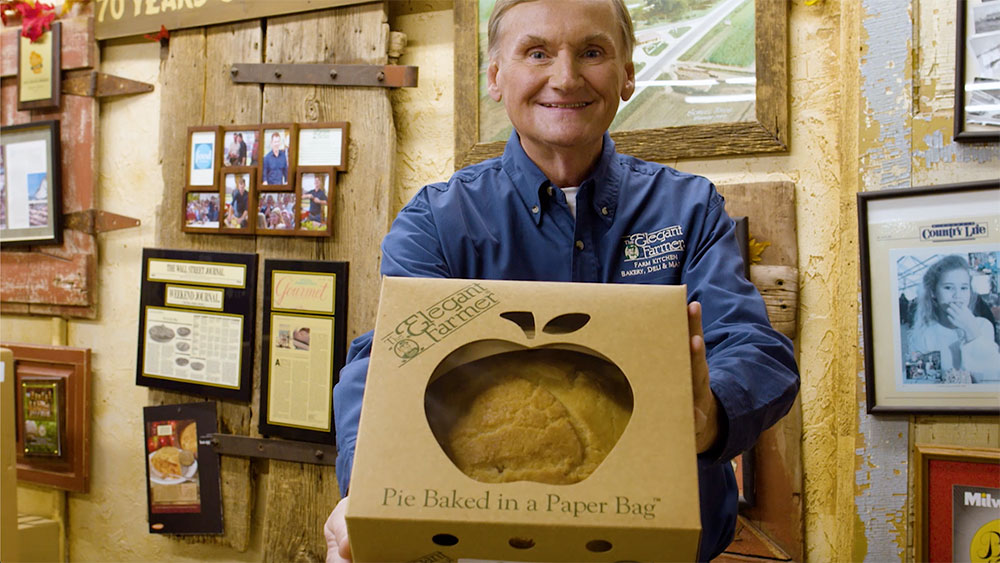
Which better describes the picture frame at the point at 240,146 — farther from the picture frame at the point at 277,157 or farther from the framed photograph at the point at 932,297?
the framed photograph at the point at 932,297

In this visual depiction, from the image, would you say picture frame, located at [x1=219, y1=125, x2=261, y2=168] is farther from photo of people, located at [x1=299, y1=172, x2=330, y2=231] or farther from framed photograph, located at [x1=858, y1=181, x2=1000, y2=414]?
framed photograph, located at [x1=858, y1=181, x2=1000, y2=414]

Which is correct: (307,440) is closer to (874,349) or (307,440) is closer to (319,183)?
(319,183)

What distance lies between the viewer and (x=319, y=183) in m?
2.37

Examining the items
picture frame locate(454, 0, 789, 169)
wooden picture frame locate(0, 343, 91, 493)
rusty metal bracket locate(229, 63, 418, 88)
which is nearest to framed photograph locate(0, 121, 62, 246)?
wooden picture frame locate(0, 343, 91, 493)

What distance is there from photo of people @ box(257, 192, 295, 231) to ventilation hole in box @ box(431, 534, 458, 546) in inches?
72.9

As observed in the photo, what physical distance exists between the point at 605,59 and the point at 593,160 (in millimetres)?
179

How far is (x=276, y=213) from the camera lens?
2.43 metres

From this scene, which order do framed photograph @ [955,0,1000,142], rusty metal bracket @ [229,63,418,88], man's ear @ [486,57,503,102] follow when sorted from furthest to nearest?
1. rusty metal bracket @ [229,63,418,88]
2. framed photograph @ [955,0,1000,142]
3. man's ear @ [486,57,503,102]

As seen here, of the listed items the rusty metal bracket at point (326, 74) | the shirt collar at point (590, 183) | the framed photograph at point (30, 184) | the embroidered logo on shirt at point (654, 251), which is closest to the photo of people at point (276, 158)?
the rusty metal bracket at point (326, 74)

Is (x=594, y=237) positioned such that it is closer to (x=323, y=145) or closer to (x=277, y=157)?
(x=323, y=145)

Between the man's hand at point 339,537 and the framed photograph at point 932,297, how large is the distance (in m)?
1.30

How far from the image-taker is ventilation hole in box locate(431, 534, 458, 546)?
691 millimetres

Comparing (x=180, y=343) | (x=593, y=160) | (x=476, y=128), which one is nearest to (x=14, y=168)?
(x=180, y=343)

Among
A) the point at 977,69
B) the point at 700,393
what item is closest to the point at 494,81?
the point at 700,393
